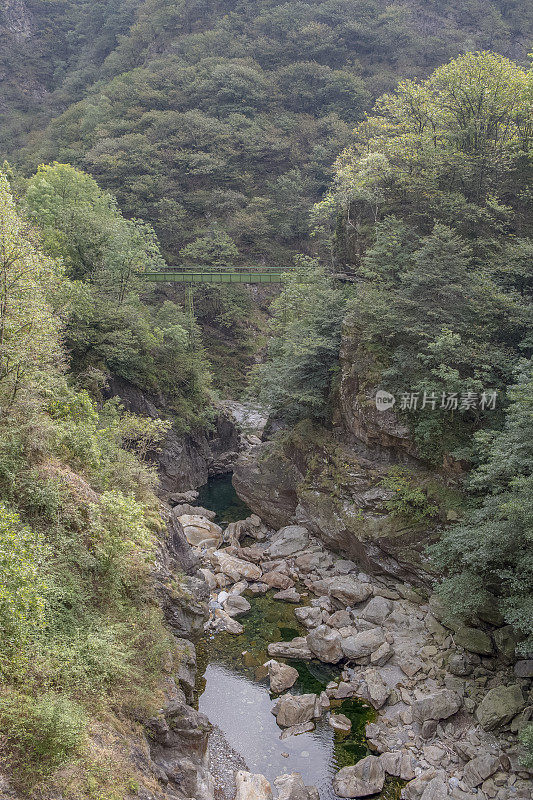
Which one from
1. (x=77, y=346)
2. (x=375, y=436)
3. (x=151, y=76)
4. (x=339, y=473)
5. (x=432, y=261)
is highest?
(x=151, y=76)

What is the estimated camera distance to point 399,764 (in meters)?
12.3

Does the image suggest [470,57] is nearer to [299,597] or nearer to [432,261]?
[432,261]

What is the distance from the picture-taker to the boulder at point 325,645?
1588cm

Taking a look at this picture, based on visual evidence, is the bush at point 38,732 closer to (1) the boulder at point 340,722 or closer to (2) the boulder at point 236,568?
(1) the boulder at point 340,722

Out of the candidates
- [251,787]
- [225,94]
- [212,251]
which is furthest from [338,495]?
[225,94]

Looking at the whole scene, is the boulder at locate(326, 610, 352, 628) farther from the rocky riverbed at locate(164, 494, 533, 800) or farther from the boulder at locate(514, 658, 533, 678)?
the boulder at locate(514, 658, 533, 678)

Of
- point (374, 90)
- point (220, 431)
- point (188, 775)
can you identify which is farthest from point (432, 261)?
point (374, 90)

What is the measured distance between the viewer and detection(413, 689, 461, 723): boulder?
43.7ft

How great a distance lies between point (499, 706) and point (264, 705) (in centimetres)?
588

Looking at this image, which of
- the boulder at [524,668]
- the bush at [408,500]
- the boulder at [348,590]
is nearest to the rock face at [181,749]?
the boulder at [348,590]

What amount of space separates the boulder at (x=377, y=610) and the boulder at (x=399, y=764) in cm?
474

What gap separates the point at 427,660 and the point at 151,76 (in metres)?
48.9

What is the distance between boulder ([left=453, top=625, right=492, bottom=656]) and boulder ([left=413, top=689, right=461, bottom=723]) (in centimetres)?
154

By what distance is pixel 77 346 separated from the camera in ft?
74.4
